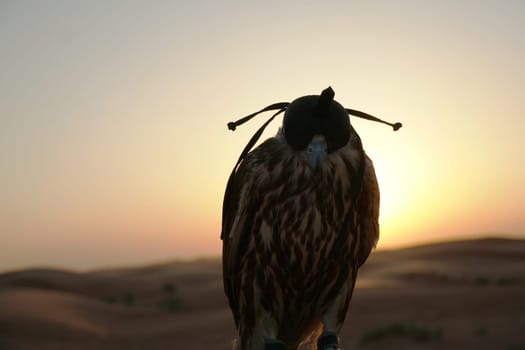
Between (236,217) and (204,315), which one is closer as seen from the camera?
(236,217)

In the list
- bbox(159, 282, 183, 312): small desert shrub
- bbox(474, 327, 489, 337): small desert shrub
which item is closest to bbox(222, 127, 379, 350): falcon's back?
bbox(474, 327, 489, 337): small desert shrub

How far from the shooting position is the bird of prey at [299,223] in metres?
3.80

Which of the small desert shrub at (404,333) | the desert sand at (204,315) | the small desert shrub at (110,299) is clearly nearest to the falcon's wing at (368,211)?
the desert sand at (204,315)

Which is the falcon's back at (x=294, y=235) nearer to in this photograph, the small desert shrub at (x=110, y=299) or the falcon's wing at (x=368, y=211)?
the falcon's wing at (x=368, y=211)

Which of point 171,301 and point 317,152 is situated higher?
point 171,301

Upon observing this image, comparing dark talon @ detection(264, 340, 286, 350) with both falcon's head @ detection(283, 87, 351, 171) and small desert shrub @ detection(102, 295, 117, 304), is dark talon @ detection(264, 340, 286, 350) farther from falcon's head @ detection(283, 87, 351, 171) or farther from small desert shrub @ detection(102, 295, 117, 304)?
small desert shrub @ detection(102, 295, 117, 304)

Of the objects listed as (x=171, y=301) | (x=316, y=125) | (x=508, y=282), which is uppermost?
(x=171, y=301)

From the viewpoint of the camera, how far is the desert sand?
15.9m

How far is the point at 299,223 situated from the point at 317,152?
1.70 ft

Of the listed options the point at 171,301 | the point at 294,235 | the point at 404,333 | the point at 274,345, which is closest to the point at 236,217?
the point at 294,235

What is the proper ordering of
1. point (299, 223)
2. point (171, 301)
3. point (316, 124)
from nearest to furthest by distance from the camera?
point (316, 124)
point (299, 223)
point (171, 301)

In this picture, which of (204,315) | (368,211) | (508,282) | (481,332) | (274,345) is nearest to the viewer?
(274,345)

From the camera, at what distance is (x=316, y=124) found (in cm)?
366

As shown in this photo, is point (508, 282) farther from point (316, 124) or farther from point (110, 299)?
point (316, 124)
